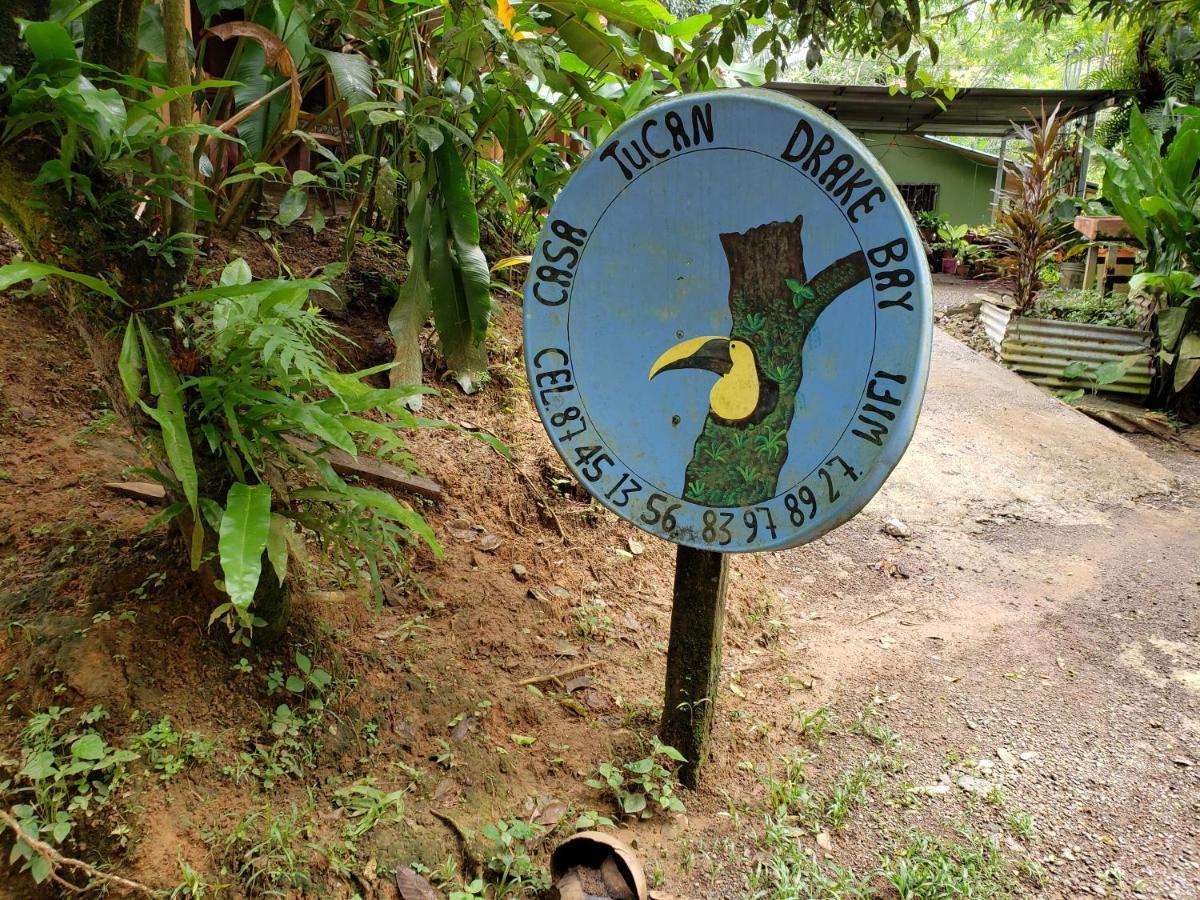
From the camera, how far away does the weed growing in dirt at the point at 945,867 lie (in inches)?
79.6

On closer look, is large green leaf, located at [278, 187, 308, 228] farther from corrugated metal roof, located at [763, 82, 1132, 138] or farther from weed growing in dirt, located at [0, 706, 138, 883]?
corrugated metal roof, located at [763, 82, 1132, 138]

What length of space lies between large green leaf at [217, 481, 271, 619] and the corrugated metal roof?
10060 mm

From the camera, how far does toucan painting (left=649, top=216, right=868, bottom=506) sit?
1.90 meters

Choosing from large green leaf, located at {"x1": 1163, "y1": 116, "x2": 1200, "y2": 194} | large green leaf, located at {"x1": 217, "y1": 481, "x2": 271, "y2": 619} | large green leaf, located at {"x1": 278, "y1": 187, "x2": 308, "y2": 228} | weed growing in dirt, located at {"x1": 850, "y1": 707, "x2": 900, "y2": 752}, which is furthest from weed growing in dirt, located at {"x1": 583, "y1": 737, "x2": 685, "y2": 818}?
large green leaf, located at {"x1": 1163, "y1": 116, "x2": 1200, "y2": 194}

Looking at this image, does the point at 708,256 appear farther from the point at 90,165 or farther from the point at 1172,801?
the point at 1172,801

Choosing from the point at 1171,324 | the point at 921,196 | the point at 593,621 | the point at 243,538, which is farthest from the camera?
the point at 921,196

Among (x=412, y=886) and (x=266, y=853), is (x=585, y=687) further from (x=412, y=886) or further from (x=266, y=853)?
(x=266, y=853)

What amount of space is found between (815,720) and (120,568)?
200 centimetres

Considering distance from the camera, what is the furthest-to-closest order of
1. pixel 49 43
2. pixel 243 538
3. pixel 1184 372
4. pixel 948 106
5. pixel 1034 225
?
pixel 948 106 < pixel 1034 225 < pixel 1184 372 < pixel 243 538 < pixel 49 43

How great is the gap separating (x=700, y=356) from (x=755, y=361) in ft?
0.42

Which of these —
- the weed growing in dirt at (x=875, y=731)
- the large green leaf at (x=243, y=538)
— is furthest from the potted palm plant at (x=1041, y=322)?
the large green leaf at (x=243, y=538)

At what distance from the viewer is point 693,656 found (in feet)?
7.54

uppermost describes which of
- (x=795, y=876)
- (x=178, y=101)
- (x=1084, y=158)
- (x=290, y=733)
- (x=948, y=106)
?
(x=948, y=106)

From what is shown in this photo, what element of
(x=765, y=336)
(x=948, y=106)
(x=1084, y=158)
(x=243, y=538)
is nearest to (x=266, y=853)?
(x=243, y=538)
